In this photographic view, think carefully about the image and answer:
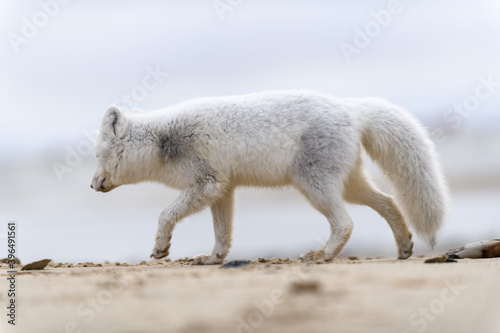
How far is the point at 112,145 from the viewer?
23.6 feet

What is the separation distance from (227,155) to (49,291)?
281 cm

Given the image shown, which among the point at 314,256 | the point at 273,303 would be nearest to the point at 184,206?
the point at 314,256

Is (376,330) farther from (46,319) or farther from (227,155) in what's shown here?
(227,155)

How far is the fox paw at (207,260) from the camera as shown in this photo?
22.5ft

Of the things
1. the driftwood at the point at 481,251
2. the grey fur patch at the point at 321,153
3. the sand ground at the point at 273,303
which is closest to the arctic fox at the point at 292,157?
the grey fur patch at the point at 321,153

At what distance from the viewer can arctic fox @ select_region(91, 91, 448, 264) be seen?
6.31 meters

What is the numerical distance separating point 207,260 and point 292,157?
1.46 meters

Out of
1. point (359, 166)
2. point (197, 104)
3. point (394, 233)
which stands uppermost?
point (197, 104)

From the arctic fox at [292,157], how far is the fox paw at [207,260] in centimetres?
1

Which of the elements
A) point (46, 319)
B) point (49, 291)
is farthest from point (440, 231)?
point (46, 319)

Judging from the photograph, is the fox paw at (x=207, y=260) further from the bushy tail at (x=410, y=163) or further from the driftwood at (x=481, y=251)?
the driftwood at (x=481, y=251)

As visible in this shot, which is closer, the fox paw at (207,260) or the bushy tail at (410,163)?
the bushy tail at (410,163)

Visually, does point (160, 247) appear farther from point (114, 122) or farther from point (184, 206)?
point (114, 122)

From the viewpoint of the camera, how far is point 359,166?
685cm
